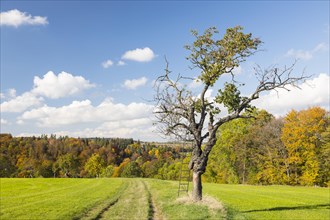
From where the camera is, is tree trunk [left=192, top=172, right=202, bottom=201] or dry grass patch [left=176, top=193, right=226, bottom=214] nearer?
dry grass patch [left=176, top=193, right=226, bottom=214]

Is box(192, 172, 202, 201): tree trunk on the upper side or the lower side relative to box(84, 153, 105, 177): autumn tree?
upper

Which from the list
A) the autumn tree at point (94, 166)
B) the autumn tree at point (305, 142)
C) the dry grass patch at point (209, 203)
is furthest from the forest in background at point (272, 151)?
the autumn tree at point (94, 166)

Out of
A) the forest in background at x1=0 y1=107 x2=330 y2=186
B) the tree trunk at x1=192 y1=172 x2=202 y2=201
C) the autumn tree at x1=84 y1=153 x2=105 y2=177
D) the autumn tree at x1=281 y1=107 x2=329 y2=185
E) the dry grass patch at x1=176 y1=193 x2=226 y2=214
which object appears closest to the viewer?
the dry grass patch at x1=176 y1=193 x2=226 y2=214

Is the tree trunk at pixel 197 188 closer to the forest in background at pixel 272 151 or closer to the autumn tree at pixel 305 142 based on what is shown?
the forest in background at pixel 272 151

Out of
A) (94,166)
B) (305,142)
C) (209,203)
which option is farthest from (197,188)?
(94,166)

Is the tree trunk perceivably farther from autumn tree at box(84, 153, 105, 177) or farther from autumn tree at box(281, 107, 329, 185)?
autumn tree at box(84, 153, 105, 177)

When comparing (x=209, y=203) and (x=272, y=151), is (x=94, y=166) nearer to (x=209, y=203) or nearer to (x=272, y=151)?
(x=272, y=151)

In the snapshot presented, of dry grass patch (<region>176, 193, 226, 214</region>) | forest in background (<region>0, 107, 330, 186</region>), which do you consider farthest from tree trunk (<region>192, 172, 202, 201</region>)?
forest in background (<region>0, 107, 330, 186</region>)

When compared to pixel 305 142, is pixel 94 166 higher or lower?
lower

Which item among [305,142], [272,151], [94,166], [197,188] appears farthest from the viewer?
[94,166]

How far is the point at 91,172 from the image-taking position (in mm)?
139625

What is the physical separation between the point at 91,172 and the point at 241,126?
81.3 metres

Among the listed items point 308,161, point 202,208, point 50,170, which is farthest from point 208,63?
point 50,170

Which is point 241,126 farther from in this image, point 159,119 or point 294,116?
point 159,119
